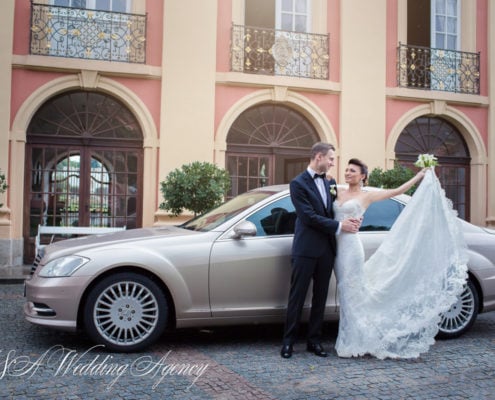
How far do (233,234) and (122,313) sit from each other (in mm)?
1237

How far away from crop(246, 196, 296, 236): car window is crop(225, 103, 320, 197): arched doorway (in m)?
7.60

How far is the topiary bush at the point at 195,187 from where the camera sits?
10812 millimetres

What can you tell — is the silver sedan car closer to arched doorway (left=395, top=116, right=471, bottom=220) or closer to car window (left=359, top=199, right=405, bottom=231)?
car window (left=359, top=199, right=405, bottom=231)

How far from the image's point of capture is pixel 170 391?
4.21 m

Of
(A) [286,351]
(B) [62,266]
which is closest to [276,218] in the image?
(A) [286,351]

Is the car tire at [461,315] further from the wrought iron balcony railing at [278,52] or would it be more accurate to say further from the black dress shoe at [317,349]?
the wrought iron balcony railing at [278,52]

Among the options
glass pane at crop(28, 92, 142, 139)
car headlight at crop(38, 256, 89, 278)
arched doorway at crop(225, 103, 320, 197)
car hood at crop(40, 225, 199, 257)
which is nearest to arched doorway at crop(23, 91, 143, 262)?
glass pane at crop(28, 92, 142, 139)

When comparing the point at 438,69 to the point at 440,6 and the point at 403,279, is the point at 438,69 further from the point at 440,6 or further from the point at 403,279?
the point at 403,279

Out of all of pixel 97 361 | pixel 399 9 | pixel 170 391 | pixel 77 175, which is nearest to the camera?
pixel 170 391

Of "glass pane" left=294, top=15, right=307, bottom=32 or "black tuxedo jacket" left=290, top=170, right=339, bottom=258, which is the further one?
"glass pane" left=294, top=15, right=307, bottom=32

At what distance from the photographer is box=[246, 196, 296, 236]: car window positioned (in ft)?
18.6

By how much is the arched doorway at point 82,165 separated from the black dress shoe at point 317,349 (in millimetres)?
8051

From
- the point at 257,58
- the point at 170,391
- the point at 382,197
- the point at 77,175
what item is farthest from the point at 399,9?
the point at 170,391

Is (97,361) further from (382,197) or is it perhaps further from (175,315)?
(382,197)
